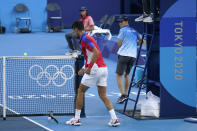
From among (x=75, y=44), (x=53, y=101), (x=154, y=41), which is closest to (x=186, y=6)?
(x=154, y=41)

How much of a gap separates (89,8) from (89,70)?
81.4 ft

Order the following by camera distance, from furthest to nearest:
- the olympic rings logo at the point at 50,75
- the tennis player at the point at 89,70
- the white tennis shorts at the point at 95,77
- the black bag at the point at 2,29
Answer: the black bag at the point at 2,29
the olympic rings logo at the point at 50,75
the white tennis shorts at the point at 95,77
the tennis player at the point at 89,70

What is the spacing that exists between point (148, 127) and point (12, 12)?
898 inches

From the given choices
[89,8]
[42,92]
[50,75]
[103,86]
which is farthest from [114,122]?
[89,8]

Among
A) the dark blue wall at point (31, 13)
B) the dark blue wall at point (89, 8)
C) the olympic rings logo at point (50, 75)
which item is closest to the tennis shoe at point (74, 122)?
the olympic rings logo at point (50, 75)

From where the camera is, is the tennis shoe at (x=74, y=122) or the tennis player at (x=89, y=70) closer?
the tennis player at (x=89, y=70)

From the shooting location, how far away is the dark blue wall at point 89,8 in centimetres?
3309

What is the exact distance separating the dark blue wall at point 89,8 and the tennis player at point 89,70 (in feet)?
79.0

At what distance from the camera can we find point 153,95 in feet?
32.9

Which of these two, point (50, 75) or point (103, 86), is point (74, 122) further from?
point (50, 75)

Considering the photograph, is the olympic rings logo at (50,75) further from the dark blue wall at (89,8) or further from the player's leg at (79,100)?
the dark blue wall at (89,8)

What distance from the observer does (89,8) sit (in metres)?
33.4

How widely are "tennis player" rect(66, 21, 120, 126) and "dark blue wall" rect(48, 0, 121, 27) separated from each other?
2409 centimetres

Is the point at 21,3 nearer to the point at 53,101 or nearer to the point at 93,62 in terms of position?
the point at 53,101
